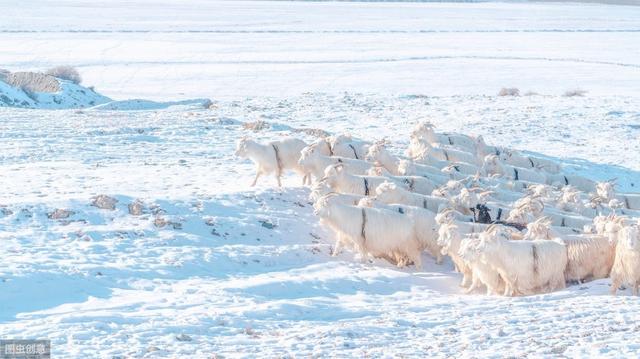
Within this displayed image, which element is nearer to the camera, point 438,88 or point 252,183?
point 252,183

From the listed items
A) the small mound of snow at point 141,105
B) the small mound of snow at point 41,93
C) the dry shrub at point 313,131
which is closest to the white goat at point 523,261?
the dry shrub at point 313,131

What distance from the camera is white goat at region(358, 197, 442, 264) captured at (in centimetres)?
1318

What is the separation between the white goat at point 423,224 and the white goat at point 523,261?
156cm

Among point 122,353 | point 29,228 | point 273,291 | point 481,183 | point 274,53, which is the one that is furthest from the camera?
point 274,53

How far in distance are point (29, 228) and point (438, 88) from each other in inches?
1101

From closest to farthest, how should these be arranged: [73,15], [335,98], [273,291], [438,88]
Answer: [273,291] → [335,98] → [438,88] → [73,15]

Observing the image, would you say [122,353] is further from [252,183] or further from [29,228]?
[252,183]

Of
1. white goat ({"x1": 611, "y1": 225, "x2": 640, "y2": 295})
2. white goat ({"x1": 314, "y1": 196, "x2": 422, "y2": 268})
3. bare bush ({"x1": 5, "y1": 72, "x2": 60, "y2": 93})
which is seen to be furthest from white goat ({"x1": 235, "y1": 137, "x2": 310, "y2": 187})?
bare bush ({"x1": 5, "y1": 72, "x2": 60, "y2": 93})

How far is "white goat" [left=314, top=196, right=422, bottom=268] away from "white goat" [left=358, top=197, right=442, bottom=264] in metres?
0.12

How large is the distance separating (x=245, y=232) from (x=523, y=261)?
164 inches

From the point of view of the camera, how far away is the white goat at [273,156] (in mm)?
16359

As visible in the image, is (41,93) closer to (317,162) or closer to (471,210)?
(317,162)

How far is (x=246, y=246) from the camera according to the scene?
1323 centimetres

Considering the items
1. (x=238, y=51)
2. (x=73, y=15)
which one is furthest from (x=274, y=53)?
(x=73, y=15)
